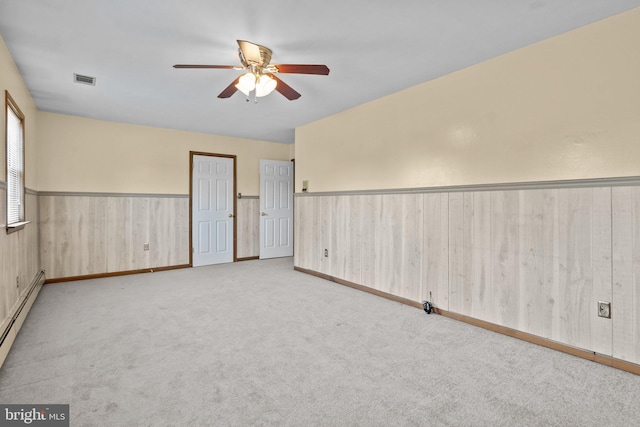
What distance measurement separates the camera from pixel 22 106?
3439 mm

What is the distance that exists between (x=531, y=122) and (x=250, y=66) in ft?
7.40

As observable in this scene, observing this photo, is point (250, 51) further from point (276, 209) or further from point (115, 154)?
point (276, 209)

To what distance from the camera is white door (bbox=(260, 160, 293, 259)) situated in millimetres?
6414

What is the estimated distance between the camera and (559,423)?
166 centimetres

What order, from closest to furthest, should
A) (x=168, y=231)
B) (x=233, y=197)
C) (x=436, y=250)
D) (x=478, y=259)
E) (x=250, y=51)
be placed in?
(x=250, y=51), (x=478, y=259), (x=436, y=250), (x=168, y=231), (x=233, y=197)

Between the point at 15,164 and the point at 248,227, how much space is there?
11.9 ft

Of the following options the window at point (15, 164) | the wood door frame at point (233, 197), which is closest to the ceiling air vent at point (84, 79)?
the window at point (15, 164)

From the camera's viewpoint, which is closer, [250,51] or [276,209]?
[250,51]

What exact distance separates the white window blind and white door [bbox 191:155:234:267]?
8.16ft

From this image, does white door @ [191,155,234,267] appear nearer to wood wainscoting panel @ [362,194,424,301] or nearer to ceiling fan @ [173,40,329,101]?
wood wainscoting panel @ [362,194,424,301]

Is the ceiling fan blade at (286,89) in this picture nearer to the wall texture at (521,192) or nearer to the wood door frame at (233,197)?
the wall texture at (521,192)

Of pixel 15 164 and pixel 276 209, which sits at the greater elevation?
pixel 15 164

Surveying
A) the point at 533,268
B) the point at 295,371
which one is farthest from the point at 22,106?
the point at 533,268

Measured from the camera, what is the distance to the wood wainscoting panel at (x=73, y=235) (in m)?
4.54
